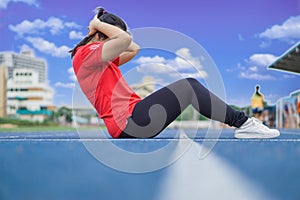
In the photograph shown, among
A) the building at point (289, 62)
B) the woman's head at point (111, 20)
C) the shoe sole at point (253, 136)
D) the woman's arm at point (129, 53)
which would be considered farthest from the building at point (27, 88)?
the shoe sole at point (253, 136)

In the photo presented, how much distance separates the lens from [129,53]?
182 cm

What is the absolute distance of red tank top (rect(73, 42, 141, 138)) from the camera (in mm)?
1604

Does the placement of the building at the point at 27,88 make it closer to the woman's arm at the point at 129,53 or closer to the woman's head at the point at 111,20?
the woman's arm at the point at 129,53

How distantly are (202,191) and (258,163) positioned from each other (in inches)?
9.1

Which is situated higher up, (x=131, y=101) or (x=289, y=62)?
(x=289, y=62)

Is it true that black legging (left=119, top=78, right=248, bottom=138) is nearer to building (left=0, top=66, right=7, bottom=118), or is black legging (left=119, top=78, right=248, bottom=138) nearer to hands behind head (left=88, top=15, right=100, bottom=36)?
hands behind head (left=88, top=15, right=100, bottom=36)

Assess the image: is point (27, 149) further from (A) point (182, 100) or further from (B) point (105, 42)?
(A) point (182, 100)

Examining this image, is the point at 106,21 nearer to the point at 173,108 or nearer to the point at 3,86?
the point at 173,108

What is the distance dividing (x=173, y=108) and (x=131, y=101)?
7.0 inches

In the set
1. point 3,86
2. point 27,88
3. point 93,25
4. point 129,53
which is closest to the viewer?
point 93,25

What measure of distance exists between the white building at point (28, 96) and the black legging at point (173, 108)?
7.92 metres

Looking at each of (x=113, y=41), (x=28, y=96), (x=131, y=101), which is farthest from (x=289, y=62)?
(x=28, y=96)

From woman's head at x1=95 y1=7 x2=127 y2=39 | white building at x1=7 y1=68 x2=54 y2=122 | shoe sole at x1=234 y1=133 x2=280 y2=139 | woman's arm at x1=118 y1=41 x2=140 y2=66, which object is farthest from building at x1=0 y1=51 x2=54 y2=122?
shoe sole at x1=234 y1=133 x2=280 y2=139

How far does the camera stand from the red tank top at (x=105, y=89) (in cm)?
160
